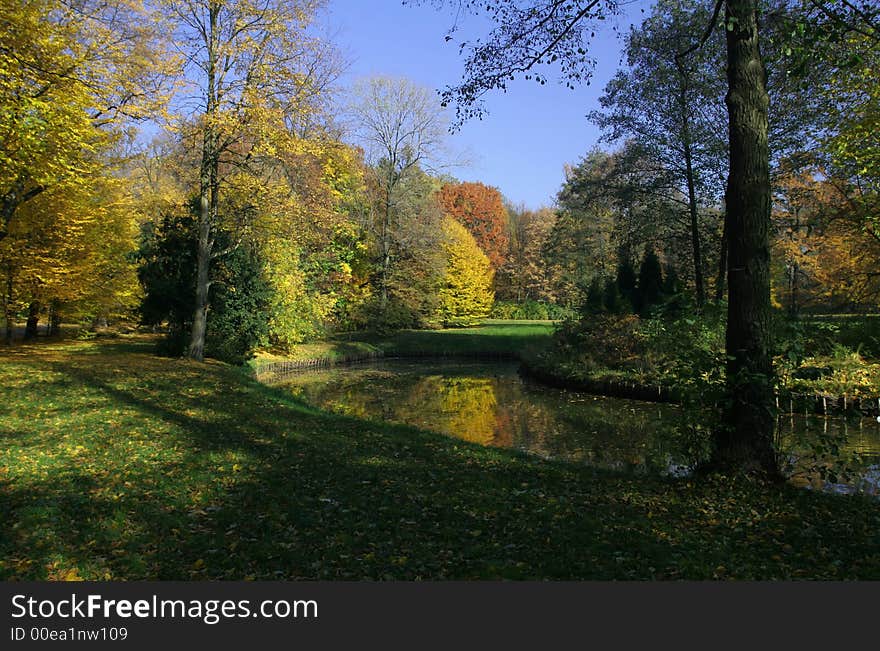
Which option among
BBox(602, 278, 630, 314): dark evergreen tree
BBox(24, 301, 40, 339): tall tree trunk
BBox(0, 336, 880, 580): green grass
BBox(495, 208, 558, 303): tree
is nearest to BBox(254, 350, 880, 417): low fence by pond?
BBox(0, 336, 880, 580): green grass

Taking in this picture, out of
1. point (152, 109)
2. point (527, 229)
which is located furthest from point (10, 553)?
point (527, 229)

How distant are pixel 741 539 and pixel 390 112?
1327 inches

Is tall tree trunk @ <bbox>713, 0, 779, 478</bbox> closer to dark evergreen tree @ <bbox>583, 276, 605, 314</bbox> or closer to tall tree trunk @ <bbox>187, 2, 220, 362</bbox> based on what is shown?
tall tree trunk @ <bbox>187, 2, 220, 362</bbox>

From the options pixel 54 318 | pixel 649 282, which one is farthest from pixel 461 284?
pixel 54 318

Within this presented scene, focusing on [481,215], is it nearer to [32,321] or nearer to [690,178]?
[690,178]

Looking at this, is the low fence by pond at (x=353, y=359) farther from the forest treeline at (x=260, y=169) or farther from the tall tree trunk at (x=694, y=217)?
the tall tree trunk at (x=694, y=217)

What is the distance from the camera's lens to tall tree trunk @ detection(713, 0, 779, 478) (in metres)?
5.57

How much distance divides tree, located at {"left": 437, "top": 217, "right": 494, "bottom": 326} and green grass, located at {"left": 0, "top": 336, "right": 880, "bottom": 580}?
3107cm

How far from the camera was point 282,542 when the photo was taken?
448 centimetres

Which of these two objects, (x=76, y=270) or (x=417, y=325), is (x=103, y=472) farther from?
(x=417, y=325)

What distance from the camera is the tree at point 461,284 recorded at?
39.9 metres

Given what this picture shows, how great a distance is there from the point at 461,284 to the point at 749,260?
117 ft

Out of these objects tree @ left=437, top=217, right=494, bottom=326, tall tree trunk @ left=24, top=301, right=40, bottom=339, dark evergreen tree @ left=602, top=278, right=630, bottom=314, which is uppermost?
tree @ left=437, top=217, right=494, bottom=326

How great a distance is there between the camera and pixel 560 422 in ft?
41.8
